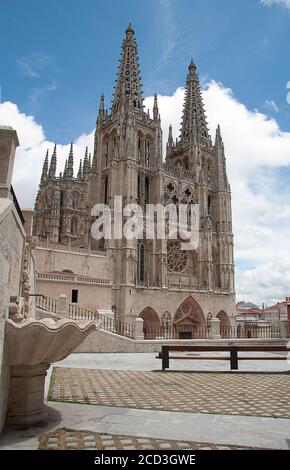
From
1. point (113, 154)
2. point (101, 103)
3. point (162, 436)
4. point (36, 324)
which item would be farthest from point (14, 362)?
point (101, 103)

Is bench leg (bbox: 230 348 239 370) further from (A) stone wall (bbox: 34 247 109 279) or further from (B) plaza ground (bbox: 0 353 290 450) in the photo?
(A) stone wall (bbox: 34 247 109 279)

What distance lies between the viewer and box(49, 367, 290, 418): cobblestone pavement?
542 cm

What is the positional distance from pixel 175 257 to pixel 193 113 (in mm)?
20210

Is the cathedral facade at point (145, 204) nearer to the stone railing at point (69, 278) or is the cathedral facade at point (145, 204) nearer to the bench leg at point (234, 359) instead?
the stone railing at point (69, 278)

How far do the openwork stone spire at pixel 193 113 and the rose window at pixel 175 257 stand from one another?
14592mm

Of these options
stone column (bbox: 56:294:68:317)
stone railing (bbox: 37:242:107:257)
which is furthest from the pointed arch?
stone column (bbox: 56:294:68:317)

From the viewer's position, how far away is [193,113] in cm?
4538

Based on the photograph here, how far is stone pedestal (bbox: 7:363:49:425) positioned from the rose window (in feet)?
99.2

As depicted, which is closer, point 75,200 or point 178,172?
point 178,172

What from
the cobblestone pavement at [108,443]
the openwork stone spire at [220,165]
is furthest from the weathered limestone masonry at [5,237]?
the openwork stone spire at [220,165]

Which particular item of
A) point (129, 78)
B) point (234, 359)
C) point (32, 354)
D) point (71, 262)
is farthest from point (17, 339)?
point (129, 78)

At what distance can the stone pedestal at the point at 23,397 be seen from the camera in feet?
14.5

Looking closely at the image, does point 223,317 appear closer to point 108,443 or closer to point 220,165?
point 220,165

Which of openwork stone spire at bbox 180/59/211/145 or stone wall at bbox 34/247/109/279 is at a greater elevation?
openwork stone spire at bbox 180/59/211/145
